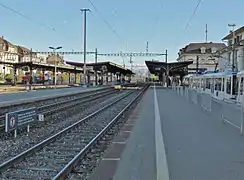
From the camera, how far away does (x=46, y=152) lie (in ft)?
25.7

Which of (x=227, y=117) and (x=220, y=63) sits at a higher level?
(x=220, y=63)

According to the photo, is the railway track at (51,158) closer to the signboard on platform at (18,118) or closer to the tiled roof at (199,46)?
the signboard on platform at (18,118)

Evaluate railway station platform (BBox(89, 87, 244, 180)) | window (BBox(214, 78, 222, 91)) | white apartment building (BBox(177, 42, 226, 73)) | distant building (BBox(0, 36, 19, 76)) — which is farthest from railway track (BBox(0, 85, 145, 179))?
distant building (BBox(0, 36, 19, 76))

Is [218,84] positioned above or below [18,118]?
above

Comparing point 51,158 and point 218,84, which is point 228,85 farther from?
point 51,158

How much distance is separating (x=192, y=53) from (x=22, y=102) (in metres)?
79.8

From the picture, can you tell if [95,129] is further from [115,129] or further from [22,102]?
[22,102]

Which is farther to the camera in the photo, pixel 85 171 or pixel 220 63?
pixel 220 63

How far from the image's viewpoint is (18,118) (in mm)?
10023

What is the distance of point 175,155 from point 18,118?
17.6ft

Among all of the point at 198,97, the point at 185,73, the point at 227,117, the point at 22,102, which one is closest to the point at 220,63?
the point at 185,73

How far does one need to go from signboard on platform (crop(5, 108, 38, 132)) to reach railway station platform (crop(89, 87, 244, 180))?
313cm

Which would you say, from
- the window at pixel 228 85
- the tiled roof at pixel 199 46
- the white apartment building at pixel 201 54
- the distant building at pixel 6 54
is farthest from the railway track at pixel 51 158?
the tiled roof at pixel 199 46

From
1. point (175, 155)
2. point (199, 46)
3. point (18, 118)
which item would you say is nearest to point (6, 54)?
point (199, 46)
